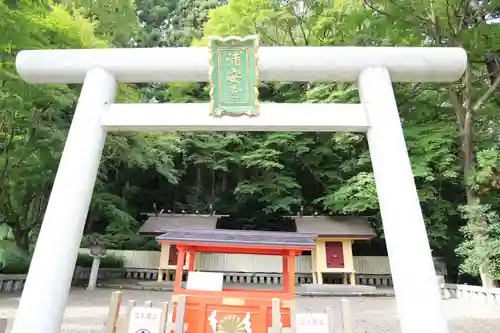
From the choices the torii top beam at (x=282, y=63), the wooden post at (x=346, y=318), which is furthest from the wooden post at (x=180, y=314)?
the torii top beam at (x=282, y=63)

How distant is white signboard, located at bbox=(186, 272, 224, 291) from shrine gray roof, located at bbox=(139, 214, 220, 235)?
382 inches

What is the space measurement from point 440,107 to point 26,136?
44.6ft

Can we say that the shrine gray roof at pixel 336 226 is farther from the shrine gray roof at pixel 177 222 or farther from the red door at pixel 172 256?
the red door at pixel 172 256

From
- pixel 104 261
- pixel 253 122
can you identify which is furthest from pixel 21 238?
pixel 253 122

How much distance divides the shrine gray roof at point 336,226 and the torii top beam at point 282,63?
955 cm

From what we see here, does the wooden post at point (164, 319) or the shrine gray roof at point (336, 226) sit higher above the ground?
the shrine gray roof at point (336, 226)

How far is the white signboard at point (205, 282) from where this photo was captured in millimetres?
5152

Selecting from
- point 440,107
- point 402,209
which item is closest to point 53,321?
point 402,209

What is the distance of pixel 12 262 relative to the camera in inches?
414

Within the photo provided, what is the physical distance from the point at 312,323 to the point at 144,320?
1843 millimetres

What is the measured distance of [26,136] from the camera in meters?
10.6

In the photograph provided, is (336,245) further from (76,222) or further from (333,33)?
(76,222)

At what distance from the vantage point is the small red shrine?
4926mm

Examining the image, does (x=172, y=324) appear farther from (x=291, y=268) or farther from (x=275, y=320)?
(x=291, y=268)
